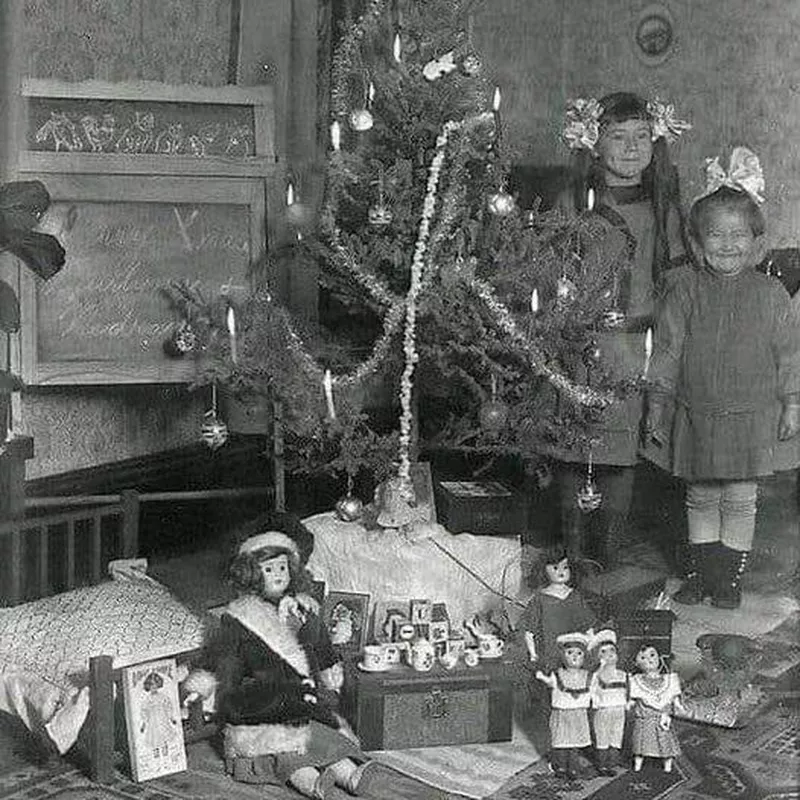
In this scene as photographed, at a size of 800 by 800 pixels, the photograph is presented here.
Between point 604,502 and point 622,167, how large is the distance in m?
0.69

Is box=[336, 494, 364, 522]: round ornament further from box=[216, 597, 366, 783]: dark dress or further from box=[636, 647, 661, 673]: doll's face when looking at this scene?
box=[636, 647, 661, 673]: doll's face

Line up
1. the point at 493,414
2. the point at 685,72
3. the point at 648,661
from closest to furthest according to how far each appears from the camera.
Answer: the point at 648,661, the point at 685,72, the point at 493,414

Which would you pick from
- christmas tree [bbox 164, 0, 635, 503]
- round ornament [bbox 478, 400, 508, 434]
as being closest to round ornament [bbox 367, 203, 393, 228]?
christmas tree [bbox 164, 0, 635, 503]

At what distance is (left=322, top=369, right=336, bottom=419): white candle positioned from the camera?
9.30 feet

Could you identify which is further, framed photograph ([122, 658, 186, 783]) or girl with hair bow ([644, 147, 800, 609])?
girl with hair bow ([644, 147, 800, 609])

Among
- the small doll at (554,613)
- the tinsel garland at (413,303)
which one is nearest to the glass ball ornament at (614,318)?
the tinsel garland at (413,303)

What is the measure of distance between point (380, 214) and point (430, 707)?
0.91 meters

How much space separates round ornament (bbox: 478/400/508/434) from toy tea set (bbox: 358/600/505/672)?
0.38 meters

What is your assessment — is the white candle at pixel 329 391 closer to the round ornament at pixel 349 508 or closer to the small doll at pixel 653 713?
the round ornament at pixel 349 508

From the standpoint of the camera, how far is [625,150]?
290 cm

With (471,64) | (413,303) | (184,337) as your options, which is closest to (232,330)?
(184,337)

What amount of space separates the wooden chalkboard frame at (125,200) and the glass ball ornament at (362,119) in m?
0.25

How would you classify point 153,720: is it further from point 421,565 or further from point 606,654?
point 606,654

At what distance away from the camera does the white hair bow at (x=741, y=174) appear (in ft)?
8.99
